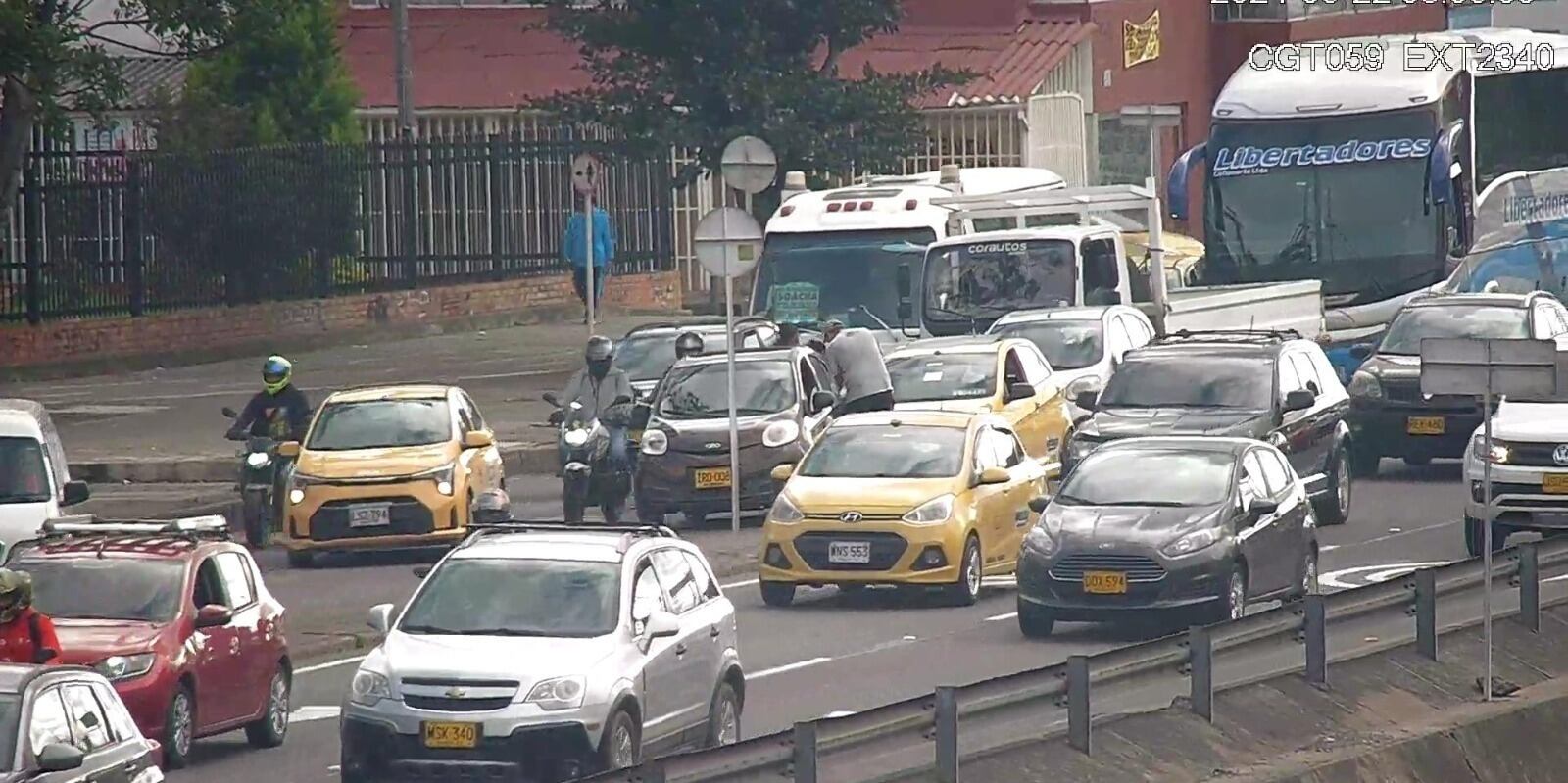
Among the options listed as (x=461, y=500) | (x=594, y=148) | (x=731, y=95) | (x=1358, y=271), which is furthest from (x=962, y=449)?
(x=594, y=148)

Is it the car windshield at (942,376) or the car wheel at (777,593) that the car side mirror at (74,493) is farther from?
the car windshield at (942,376)

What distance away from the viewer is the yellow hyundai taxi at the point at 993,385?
91.4 ft

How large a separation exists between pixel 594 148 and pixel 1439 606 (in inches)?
1109

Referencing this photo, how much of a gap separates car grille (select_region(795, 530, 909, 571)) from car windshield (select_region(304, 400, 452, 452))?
4521 millimetres

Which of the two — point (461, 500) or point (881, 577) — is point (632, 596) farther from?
point (461, 500)

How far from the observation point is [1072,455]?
26.3 metres

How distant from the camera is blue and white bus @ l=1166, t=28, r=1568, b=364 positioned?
3572 centimetres

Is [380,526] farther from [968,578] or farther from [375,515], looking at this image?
[968,578]

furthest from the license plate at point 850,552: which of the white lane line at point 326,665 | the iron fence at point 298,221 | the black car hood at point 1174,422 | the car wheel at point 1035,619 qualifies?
the iron fence at point 298,221

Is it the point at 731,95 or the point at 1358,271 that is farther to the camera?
the point at 731,95

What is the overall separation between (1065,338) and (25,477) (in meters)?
12.4

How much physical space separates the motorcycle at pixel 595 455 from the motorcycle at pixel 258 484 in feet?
8.40

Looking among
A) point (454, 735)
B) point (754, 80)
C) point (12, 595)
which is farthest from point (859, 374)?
point (12, 595)

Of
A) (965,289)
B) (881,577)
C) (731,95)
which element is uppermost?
(731,95)
